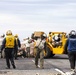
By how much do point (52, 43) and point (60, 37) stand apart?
33.1 inches

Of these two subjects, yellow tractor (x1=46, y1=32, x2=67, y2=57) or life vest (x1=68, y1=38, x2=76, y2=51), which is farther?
yellow tractor (x1=46, y1=32, x2=67, y2=57)

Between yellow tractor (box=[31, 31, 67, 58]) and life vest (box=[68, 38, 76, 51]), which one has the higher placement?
life vest (box=[68, 38, 76, 51])

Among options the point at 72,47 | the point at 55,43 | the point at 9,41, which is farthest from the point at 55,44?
the point at 72,47

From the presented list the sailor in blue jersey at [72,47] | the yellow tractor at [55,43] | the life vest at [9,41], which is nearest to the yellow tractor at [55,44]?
the yellow tractor at [55,43]

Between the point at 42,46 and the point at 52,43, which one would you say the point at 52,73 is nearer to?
the point at 42,46

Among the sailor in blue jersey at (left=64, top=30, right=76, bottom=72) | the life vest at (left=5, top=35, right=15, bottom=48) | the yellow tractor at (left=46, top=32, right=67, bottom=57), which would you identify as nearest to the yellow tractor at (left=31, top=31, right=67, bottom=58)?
the yellow tractor at (left=46, top=32, right=67, bottom=57)

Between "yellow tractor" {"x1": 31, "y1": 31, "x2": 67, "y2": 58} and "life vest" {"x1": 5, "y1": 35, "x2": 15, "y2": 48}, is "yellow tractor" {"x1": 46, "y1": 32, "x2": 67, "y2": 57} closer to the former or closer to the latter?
"yellow tractor" {"x1": 31, "y1": 31, "x2": 67, "y2": 58}

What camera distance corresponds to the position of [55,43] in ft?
107

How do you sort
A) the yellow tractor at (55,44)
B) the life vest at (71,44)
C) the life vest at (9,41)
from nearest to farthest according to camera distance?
the life vest at (71,44), the life vest at (9,41), the yellow tractor at (55,44)

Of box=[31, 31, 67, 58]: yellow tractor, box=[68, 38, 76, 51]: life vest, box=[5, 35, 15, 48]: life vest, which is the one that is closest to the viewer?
box=[68, 38, 76, 51]: life vest

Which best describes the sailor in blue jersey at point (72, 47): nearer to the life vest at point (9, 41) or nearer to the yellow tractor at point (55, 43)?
the life vest at point (9, 41)

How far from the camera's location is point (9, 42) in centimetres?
2091

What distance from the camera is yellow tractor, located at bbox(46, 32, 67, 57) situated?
32.1 m

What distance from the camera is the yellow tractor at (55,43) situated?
3212 cm
